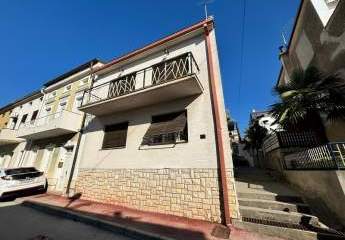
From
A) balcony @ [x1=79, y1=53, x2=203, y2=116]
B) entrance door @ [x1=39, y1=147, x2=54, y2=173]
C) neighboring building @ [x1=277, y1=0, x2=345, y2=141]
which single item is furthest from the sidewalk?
neighboring building @ [x1=277, y1=0, x2=345, y2=141]

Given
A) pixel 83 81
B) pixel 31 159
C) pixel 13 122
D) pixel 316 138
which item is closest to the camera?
pixel 316 138

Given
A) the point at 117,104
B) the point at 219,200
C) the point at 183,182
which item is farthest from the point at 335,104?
the point at 117,104

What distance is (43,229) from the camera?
17.1ft

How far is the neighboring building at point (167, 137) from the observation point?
238 inches

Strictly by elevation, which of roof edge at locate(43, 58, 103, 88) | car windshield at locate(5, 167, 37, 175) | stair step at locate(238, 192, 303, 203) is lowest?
stair step at locate(238, 192, 303, 203)

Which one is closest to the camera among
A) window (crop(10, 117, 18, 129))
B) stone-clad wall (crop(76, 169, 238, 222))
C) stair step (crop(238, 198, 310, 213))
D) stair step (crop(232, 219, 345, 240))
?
stair step (crop(232, 219, 345, 240))

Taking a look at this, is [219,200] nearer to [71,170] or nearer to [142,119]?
[142,119]

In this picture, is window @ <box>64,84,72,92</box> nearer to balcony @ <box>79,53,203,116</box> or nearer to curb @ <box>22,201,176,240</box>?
balcony @ <box>79,53,203,116</box>

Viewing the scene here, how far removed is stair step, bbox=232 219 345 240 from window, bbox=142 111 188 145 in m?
3.63

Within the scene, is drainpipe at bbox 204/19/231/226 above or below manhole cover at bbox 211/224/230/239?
above

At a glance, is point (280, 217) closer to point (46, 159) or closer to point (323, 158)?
point (323, 158)

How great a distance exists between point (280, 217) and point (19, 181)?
12.7 meters

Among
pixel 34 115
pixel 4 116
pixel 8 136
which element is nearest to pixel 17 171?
pixel 8 136

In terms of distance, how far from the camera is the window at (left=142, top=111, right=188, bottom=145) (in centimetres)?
703
